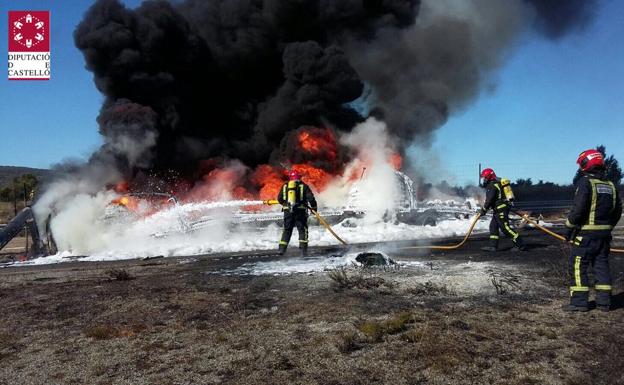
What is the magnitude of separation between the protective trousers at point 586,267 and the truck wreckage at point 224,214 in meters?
8.24

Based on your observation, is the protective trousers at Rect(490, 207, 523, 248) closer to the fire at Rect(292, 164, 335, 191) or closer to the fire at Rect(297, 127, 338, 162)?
the fire at Rect(292, 164, 335, 191)

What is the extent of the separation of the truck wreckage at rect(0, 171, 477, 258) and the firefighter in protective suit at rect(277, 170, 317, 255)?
2130mm

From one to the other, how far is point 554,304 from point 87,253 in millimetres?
11025

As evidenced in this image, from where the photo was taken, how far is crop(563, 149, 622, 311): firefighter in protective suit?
16.7 feet

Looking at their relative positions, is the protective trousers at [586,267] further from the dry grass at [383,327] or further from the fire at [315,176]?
the fire at [315,176]

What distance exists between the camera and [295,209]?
33.9ft

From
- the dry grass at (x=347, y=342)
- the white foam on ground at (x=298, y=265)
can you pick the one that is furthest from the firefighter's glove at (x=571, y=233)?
the white foam on ground at (x=298, y=265)

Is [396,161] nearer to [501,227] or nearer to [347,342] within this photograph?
[501,227]

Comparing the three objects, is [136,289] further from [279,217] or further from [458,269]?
[279,217]

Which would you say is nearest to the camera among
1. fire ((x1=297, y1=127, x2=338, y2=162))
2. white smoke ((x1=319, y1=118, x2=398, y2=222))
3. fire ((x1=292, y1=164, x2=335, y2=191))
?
white smoke ((x1=319, y1=118, x2=398, y2=222))

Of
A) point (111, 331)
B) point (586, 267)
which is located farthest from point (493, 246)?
point (111, 331)

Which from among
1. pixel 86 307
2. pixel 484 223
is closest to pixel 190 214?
pixel 86 307

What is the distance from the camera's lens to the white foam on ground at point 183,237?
12.1m

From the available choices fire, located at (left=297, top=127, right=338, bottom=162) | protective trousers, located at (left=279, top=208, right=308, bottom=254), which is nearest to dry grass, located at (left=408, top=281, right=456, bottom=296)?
protective trousers, located at (left=279, top=208, right=308, bottom=254)
